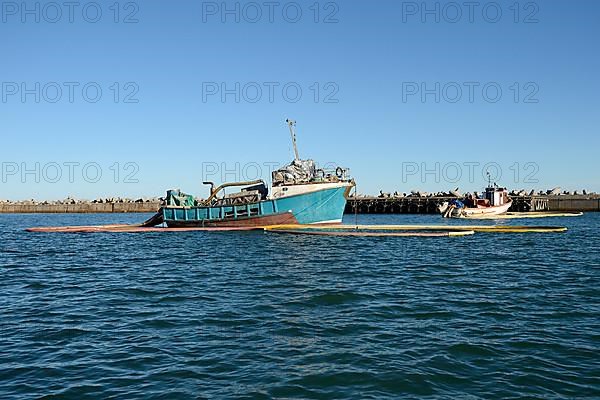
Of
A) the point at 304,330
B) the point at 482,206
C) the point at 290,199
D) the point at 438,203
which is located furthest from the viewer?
the point at 438,203

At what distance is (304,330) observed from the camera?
11.4 meters

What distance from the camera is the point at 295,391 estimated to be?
7.87m

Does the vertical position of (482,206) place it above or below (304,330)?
above

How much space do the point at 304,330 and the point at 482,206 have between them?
66.3 metres

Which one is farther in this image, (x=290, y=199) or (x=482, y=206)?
(x=482, y=206)

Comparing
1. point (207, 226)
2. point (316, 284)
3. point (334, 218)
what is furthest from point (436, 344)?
point (207, 226)

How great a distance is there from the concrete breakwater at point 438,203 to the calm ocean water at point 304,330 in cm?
7438

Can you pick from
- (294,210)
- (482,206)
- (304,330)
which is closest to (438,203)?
(482,206)

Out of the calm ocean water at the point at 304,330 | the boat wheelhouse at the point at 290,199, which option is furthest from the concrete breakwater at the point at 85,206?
the calm ocean water at the point at 304,330

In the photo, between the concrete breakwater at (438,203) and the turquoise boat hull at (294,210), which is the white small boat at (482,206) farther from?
the turquoise boat hull at (294,210)

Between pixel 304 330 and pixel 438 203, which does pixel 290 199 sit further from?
pixel 438 203

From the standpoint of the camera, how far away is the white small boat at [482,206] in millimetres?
70250

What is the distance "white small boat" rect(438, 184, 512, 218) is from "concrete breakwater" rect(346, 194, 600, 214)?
14785mm

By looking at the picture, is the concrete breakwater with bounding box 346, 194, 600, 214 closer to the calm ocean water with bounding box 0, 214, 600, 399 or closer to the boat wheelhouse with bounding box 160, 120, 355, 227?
the boat wheelhouse with bounding box 160, 120, 355, 227
